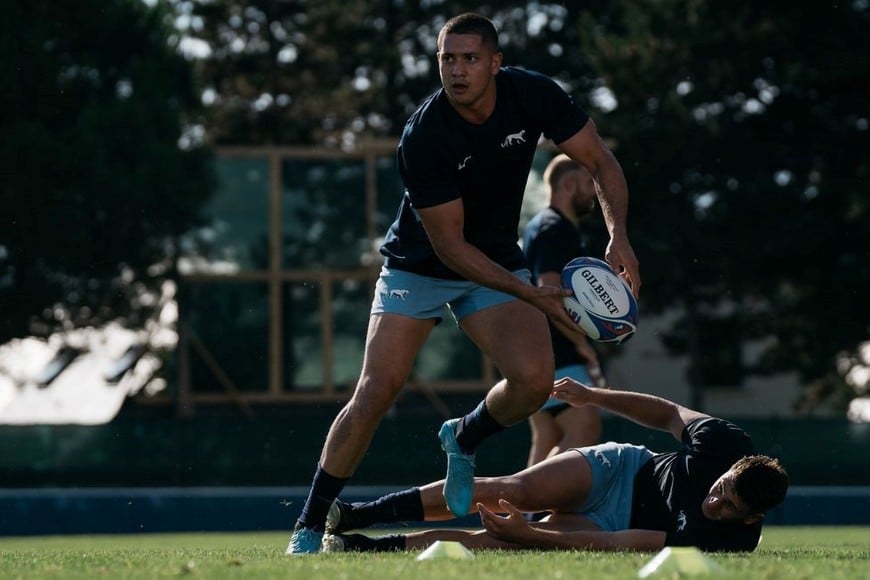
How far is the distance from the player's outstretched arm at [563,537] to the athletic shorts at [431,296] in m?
0.92

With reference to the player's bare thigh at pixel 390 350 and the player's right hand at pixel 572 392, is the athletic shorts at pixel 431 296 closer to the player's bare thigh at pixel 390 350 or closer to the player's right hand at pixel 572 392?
the player's bare thigh at pixel 390 350

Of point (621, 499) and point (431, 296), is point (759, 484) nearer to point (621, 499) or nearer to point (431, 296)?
point (621, 499)

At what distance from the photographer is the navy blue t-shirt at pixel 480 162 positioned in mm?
7102

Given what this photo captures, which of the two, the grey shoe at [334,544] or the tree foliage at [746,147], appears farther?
the tree foliage at [746,147]

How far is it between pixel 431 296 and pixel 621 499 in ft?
4.86

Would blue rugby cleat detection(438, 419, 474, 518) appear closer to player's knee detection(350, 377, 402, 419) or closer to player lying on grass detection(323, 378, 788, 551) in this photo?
player lying on grass detection(323, 378, 788, 551)

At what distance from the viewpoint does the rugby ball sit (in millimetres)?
7246

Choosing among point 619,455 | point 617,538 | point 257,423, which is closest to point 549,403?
point 619,455

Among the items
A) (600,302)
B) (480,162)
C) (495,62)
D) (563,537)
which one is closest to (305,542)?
(563,537)

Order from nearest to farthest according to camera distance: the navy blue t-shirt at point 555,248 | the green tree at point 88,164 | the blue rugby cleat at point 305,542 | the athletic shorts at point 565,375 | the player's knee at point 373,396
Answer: the player's knee at point 373,396 < the blue rugby cleat at point 305,542 < the navy blue t-shirt at point 555,248 < the athletic shorts at point 565,375 < the green tree at point 88,164

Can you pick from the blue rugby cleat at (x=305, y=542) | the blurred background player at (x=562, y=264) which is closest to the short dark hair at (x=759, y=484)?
the blue rugby cleat at (x=305, y=542)

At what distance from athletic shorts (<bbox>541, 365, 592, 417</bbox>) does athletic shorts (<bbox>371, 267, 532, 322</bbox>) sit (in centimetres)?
261

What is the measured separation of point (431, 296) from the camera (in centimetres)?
742

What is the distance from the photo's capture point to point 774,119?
36562 millimetres
